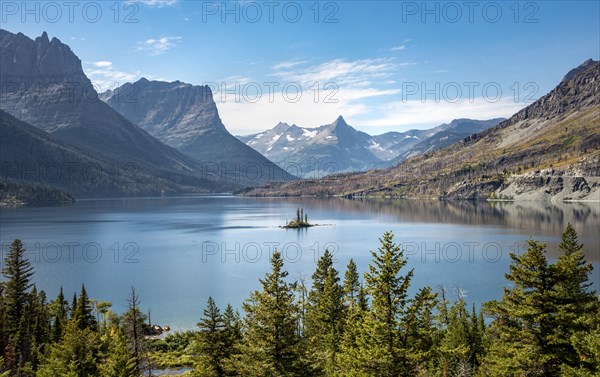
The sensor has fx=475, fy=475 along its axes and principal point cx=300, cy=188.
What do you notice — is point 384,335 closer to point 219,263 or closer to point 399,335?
point 399,335

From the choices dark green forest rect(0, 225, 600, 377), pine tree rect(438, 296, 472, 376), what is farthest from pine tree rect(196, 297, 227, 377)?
pine tree rect(438, 296, 472, 376)

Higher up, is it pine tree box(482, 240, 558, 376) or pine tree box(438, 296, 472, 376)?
pine tree box(482, 240, 558, 376)

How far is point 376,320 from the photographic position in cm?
2695

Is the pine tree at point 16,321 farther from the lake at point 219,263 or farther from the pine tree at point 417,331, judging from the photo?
the pine tree at point 417,331

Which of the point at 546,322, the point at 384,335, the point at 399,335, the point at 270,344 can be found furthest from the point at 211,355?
the point at 546,322

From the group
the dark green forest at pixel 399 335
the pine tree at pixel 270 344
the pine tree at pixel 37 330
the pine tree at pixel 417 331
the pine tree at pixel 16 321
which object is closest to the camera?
the dark green forest at pixel 399 335

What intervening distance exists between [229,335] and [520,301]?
2368 cm

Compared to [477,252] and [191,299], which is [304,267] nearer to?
[191,299]

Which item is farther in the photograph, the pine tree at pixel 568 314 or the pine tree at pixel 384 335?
the pine tree at pixel 384 335

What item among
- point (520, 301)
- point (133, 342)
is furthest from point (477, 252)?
point (520, 301)

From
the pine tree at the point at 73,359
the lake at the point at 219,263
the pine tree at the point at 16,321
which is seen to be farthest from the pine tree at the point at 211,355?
the lake at the point at 219,263

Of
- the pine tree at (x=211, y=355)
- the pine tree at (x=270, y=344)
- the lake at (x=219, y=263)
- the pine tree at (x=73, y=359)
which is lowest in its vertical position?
the lake at (x=219, y=263)

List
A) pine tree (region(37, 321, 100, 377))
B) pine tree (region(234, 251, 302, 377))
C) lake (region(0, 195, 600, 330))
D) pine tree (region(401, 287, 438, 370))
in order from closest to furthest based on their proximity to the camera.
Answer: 1. pine tree (region(401, 287, 438, 370))
2. pine tree (region(234, 251, 302, 377))
3. pine tree (region(37, 321, 100, 377))
4. lake (region(0, 195, 600, 330))

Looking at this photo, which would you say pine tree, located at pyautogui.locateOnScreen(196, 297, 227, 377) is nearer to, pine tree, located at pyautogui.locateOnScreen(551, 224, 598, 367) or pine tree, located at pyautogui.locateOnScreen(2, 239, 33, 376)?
pine tree, located at pyautogui.locateOnScreen(551, 224, 598, 367)
